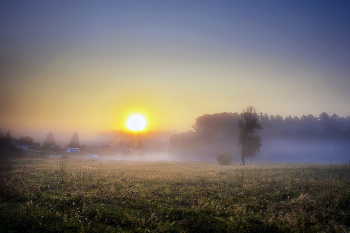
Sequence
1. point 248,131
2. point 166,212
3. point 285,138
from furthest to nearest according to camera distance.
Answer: point 285,138
point 248,131
point 166,212

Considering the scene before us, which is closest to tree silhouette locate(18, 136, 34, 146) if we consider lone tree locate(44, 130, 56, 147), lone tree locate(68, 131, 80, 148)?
lone tree locate(44, 130, 56, 147)

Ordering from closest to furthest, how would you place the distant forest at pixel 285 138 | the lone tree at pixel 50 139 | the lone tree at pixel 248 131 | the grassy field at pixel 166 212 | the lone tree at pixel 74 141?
the grassy field at pixel 166 212, the lone tree at pixel 248 131, the distant forest at pixel 285 138, the lone tree at pixel 50 139, the lone tree at pixel 74 141

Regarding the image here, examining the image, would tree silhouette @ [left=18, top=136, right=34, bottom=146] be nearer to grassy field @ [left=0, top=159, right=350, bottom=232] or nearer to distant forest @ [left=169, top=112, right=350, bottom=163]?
distant forest @ [left=169, top=112, right=350, bottom=163]

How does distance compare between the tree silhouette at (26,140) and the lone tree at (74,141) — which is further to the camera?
the lone tree at (74,141)

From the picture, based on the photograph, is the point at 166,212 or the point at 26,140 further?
the point at 26,140

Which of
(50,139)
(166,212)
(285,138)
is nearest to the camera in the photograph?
(166,212)

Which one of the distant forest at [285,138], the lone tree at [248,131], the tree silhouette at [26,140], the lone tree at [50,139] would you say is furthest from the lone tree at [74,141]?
the lone tree at [248,131]

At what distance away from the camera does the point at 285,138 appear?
6838cm

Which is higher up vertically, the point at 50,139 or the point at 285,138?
the point at 285,138

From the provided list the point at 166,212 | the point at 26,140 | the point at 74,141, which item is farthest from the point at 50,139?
the point at 166,212

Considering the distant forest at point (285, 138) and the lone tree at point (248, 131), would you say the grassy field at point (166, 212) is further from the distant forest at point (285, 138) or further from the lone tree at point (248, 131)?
the distant forest at point (285, 138)

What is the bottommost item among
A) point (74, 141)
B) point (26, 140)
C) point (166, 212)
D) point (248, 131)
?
point (74, 141)

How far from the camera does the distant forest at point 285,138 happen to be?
209 feet

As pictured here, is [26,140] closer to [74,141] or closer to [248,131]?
[74,141]
